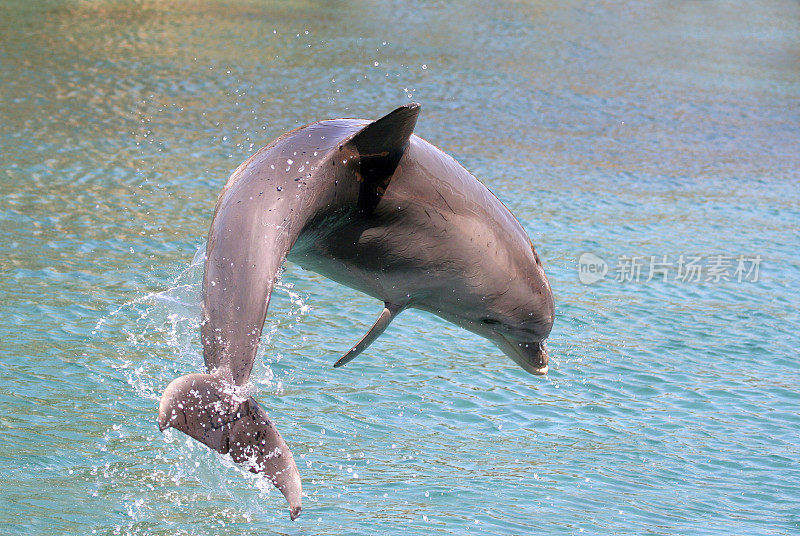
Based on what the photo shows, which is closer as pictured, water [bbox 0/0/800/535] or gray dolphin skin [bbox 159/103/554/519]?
gray dolphin skin [bbox 159/103/554/519]

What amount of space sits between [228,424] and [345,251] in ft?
4.77

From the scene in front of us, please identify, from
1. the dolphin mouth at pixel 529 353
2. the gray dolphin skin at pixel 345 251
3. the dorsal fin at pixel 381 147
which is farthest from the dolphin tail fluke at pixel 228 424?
the dolphin mouth at pixel 529 353

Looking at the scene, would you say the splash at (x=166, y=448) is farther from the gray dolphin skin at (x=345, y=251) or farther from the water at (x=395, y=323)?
the gray dolphin skin at (x=345, y=251)

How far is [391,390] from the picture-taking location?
844 centimetres

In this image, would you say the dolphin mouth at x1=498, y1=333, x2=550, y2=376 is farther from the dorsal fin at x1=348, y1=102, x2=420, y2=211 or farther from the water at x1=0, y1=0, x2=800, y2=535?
the dorsal fin at x1=348, y1=102, x2=420, y2=211

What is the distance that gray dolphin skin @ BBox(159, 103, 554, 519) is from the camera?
3.40m

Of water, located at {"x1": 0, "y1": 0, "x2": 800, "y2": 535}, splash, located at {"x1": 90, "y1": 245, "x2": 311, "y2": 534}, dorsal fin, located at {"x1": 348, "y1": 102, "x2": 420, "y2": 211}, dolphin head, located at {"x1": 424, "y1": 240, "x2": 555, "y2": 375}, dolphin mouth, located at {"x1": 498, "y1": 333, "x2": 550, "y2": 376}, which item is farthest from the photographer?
water, located at {"x1": 0, "y1": 0, "x2": 800, "y2": 535}

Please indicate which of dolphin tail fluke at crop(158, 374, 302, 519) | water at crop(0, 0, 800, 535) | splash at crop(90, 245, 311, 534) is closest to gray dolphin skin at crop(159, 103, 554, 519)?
dolphin tail fluke at crop(158, 374, 302, 519)

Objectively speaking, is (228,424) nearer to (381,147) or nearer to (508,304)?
(381,147)

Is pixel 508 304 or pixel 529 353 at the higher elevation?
pixel 508 304

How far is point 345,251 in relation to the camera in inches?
180

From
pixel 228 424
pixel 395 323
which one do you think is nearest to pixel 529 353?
pixel 228 424

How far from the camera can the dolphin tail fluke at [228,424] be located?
3.17 m

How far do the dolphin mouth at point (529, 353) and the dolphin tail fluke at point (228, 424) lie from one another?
2.77 m
